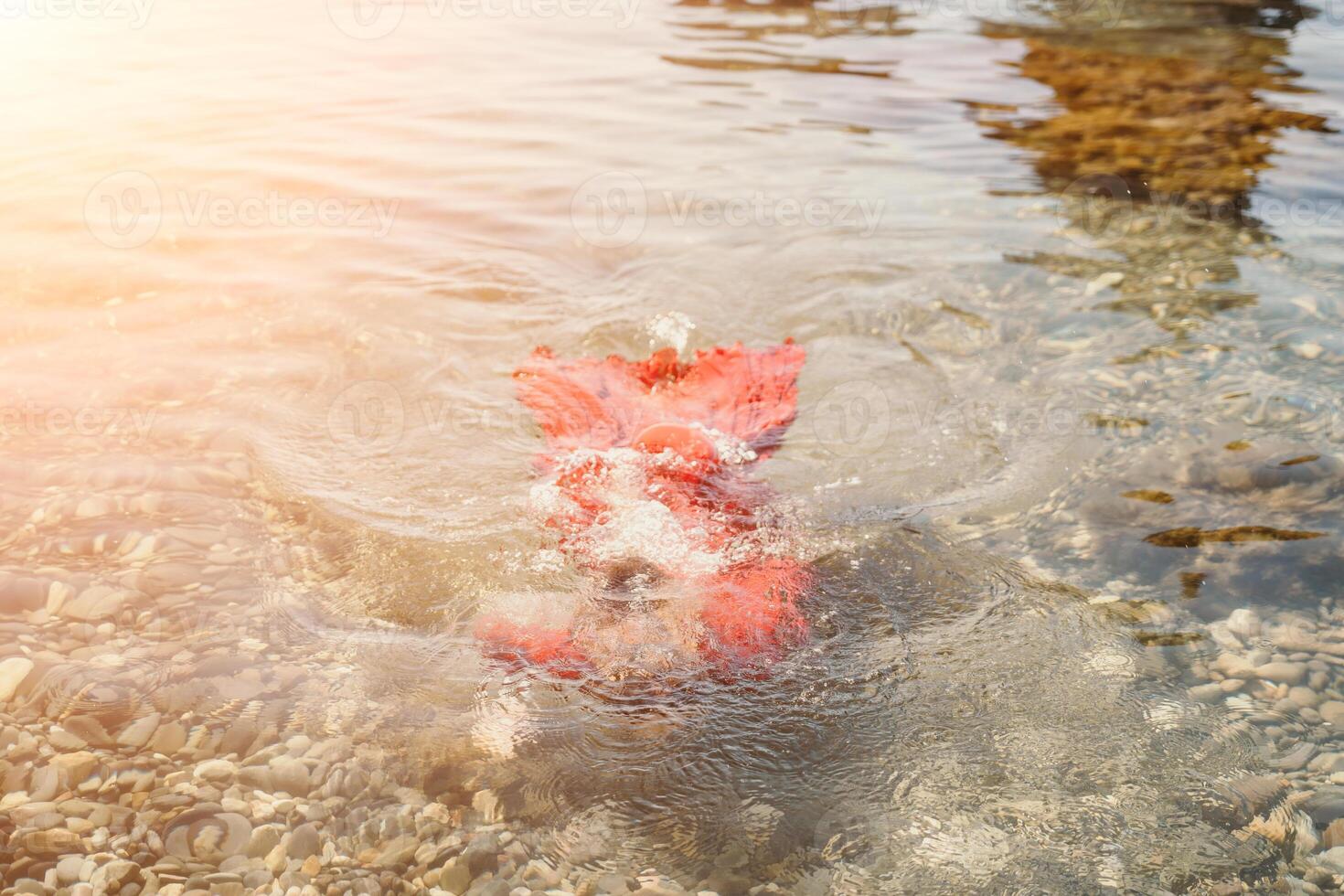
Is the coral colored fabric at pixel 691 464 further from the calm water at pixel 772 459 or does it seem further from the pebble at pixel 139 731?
the pebble at pixel 139 731

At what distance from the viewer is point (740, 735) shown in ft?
10.4

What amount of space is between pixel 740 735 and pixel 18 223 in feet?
21.2

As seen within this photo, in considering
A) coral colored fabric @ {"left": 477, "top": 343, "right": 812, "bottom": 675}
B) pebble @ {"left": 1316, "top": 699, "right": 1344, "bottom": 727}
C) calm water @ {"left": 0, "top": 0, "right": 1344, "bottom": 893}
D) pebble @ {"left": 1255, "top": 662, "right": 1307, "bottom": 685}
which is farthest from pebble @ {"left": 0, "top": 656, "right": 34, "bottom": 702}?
pebble @ {"left": 1316, "top": 699, "right": 1344, "bottom": 727}

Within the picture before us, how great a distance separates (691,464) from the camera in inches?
169

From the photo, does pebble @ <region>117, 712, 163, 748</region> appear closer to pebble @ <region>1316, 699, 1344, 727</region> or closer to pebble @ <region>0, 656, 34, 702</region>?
pebble @ <region>0, 656, 34, 702</region>

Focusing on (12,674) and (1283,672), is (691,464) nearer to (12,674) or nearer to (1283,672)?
(1283,672)

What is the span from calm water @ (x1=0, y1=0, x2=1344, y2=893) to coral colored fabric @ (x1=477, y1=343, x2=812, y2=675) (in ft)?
0.46

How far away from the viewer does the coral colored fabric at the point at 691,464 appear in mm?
3543

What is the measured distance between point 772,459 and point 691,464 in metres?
0.63

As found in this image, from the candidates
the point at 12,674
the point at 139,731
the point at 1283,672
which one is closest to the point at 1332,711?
the point at 1283,672

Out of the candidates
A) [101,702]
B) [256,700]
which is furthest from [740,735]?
[101,702]

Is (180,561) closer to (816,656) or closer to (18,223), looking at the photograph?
(816,656)

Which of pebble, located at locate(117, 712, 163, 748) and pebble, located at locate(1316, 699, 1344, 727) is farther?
pebble, located at locate(1316, 699, 1344, 727)

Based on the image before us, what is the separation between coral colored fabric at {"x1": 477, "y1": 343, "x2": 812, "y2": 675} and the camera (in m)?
3.54
